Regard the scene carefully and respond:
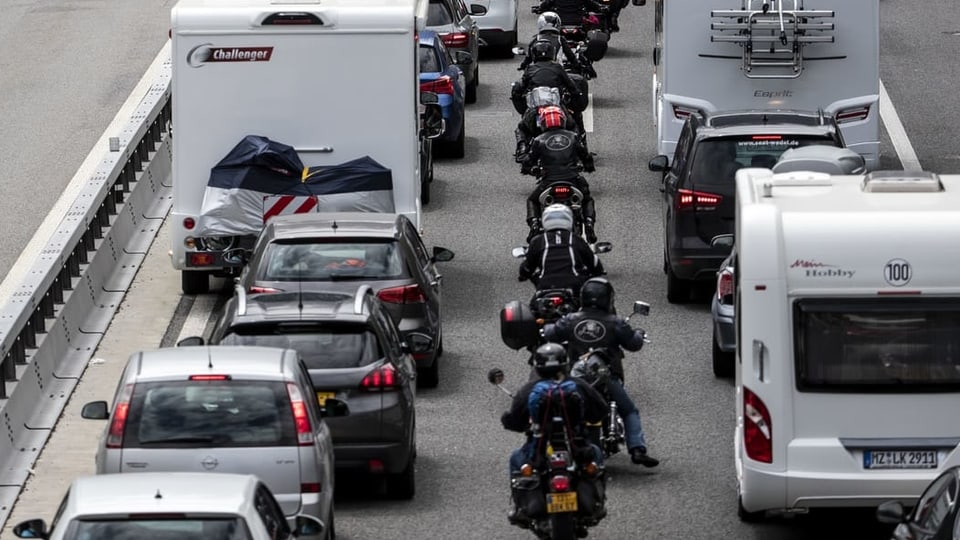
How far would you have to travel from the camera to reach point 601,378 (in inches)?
658

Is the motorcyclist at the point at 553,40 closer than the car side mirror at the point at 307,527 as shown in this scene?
No

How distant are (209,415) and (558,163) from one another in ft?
32.9

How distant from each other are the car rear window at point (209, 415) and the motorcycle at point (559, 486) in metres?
1.51

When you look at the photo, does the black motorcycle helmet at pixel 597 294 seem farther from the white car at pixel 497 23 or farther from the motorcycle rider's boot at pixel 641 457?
the white car at pixel 497 23

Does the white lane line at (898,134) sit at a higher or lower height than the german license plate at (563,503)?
lower

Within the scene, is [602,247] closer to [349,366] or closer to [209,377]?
[349,366]

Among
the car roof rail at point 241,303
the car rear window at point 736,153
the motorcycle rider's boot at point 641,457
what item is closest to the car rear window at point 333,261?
the car roof rail at point 241,303

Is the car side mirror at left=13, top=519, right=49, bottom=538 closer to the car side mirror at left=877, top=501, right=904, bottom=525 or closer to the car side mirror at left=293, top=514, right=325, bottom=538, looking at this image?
the car side mirror at left=293, top=514, right=325, bottom=538

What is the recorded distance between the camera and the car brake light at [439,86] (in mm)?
28609

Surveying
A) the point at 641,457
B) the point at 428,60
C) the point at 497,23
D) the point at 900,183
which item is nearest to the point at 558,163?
the point at 428,60

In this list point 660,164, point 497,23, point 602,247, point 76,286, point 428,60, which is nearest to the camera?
point 602,247

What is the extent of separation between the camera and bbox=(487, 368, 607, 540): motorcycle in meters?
14.2

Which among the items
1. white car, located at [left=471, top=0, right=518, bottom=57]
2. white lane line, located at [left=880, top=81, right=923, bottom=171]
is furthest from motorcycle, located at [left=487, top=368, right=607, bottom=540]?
white car, located at [left=471, top=0, right=518, bottom=57]

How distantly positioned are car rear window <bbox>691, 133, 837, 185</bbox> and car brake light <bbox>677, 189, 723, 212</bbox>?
0.12m
